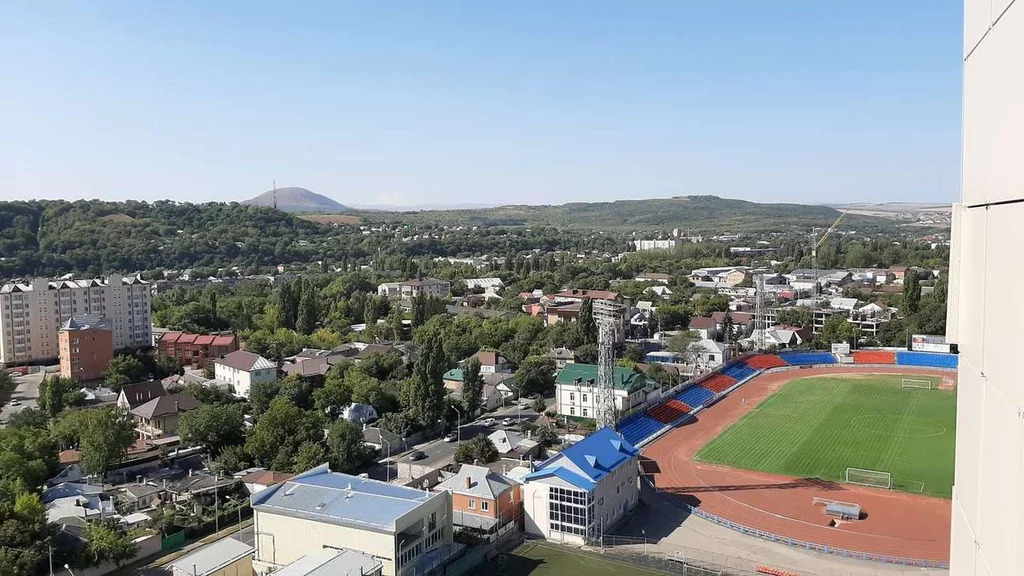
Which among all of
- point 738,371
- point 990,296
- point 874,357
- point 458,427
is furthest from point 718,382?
point 990,296

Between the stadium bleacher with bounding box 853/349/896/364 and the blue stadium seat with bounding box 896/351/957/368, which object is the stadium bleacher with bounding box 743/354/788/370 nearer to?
the stadium bleacher with bounding box 853/349/896/364

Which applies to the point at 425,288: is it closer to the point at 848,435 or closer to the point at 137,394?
the point at 137,394

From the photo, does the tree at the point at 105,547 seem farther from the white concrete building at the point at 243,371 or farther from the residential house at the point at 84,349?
the residential house at the point at 84,349

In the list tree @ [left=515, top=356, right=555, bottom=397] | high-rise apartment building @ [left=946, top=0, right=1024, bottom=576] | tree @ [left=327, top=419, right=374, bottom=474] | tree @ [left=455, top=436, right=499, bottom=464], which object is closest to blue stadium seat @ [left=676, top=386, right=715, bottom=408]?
tree @ [left=515, top=356, right=555, bottom=397]

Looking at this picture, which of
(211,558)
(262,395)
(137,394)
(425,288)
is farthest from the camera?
(425,288)

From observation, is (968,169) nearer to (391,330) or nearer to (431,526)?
(431,526)
